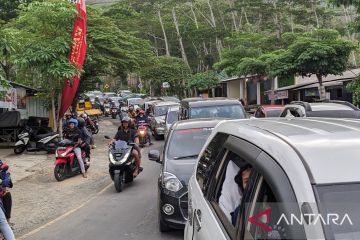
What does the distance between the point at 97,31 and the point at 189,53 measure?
128 feet

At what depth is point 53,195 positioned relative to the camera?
11266 mm

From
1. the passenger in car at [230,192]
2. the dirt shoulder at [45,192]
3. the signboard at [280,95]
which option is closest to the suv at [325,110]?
the dirt shoulder at [45,192]

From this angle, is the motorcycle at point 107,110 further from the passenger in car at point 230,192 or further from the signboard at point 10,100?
the passenger in car at point 230,192

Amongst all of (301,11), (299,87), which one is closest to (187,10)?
(301,11)

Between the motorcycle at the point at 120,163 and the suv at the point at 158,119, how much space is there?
11.4 m

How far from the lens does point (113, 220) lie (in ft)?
27.8

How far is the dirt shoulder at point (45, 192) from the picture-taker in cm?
919

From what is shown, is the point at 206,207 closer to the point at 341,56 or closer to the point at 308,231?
the point at 308,231

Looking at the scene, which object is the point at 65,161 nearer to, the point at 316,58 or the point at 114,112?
the point at 316,58

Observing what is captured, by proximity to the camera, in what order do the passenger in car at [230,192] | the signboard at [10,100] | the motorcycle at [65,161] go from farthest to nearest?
the signboard at [10,100] → the motorcycle at [65,161] → the passenger in car at [230,192]

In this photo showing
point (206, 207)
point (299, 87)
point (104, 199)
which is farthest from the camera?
point (299, 87)

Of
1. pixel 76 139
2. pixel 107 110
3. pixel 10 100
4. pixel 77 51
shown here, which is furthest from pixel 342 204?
pixel 107 110

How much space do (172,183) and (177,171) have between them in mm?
244

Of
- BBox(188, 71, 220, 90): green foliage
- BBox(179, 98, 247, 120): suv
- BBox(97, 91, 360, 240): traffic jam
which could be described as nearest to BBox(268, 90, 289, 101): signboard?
BBox(179, 98, 247, 120): suv
